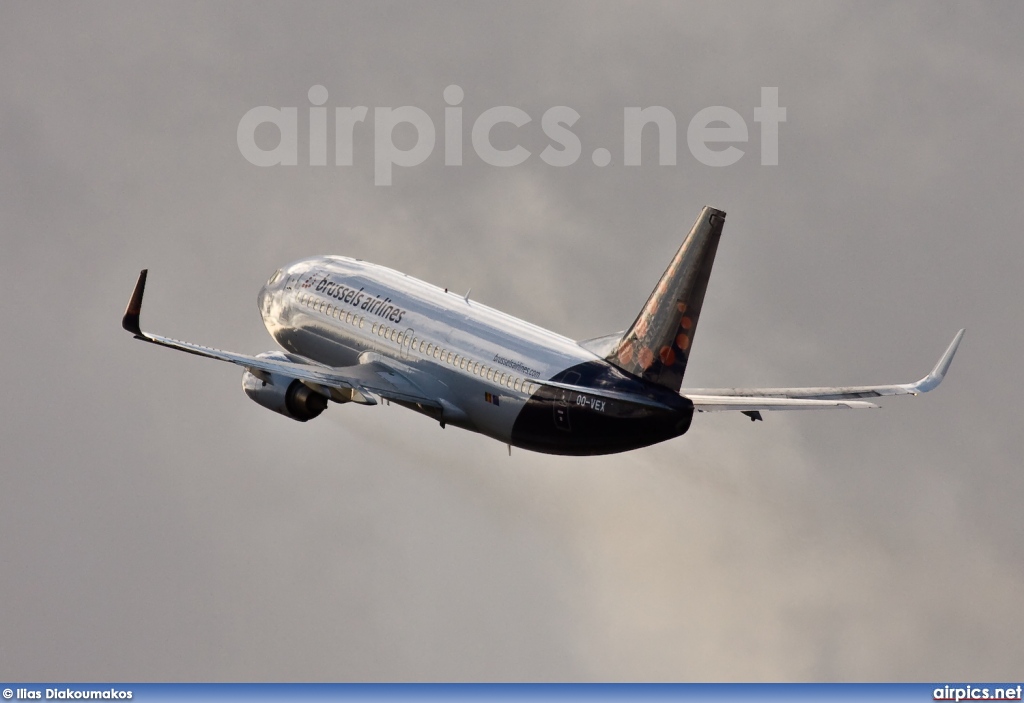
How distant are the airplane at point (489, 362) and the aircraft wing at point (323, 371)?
0.05m

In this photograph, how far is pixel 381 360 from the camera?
3772 inches

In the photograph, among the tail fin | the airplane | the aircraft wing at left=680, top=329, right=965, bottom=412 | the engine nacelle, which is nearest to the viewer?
the tail fin

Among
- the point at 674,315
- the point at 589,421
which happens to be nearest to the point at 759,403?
the point at 674,315

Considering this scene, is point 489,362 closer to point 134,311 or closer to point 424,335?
point 424,335

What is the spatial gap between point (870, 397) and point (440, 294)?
677 inches

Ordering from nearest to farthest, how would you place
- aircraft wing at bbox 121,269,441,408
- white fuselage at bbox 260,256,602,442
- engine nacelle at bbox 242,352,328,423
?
white fuselage at bbox 260,256,602,442 < aircraft wing at bbox 121,269,441,408 < engine nacelle at bbox 242,352,328,423

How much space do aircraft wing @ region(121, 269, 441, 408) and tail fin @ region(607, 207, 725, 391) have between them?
10575 millimetres

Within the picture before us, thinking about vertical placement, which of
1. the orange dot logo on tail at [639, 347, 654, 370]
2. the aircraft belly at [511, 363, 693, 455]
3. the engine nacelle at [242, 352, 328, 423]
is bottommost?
the aircraft belly at [511, 363, 693, 455]

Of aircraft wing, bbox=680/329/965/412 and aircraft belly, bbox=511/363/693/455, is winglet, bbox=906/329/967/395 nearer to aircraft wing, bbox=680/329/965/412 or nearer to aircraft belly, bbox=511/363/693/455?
aircraft wing, bbox=680/329/965/412

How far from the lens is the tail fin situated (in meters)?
82.5

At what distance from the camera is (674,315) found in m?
83.7

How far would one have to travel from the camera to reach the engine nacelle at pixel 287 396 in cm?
9550

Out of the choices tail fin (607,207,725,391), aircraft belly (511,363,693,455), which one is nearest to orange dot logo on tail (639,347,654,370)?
tail fin (607,207,725,391)

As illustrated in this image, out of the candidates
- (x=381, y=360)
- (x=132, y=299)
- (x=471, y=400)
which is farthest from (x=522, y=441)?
(x=132, y=299)
